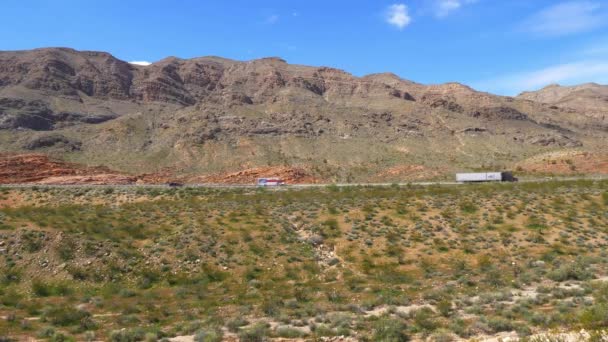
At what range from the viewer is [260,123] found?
4178 inches

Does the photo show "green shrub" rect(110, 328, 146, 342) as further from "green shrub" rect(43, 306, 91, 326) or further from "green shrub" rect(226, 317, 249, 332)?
"green shrub" rect(43, 306, 91, 326)

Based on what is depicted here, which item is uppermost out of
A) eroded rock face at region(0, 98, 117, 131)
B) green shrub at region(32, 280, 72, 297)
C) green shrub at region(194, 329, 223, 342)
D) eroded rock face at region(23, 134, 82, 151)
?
eroded rock face at region(0, 98, 117, 131)

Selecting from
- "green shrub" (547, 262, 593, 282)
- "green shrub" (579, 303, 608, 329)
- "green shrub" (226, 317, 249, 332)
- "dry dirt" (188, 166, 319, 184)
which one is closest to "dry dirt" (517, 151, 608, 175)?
"dry dirt" (188, 166, 319, 184)

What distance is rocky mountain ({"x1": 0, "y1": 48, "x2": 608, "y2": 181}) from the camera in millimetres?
88375

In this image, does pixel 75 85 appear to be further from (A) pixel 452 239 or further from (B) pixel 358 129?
(A) pixel 452 239

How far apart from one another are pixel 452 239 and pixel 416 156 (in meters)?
63.8

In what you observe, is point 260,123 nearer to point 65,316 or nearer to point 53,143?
point 53,143

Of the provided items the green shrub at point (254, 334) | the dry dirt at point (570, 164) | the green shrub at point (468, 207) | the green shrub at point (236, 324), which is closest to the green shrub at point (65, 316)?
the green shrub at point (236, 324)

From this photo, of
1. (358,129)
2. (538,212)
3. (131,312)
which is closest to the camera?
(131,312)

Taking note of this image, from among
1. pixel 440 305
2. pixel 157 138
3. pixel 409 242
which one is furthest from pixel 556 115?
pixel 440 305

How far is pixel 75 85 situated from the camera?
438 feet

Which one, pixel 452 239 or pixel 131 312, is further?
pixel 452 239

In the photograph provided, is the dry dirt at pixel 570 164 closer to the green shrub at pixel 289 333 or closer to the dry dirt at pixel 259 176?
the dry dirt at pixel 259 176

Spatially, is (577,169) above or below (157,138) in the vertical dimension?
below
